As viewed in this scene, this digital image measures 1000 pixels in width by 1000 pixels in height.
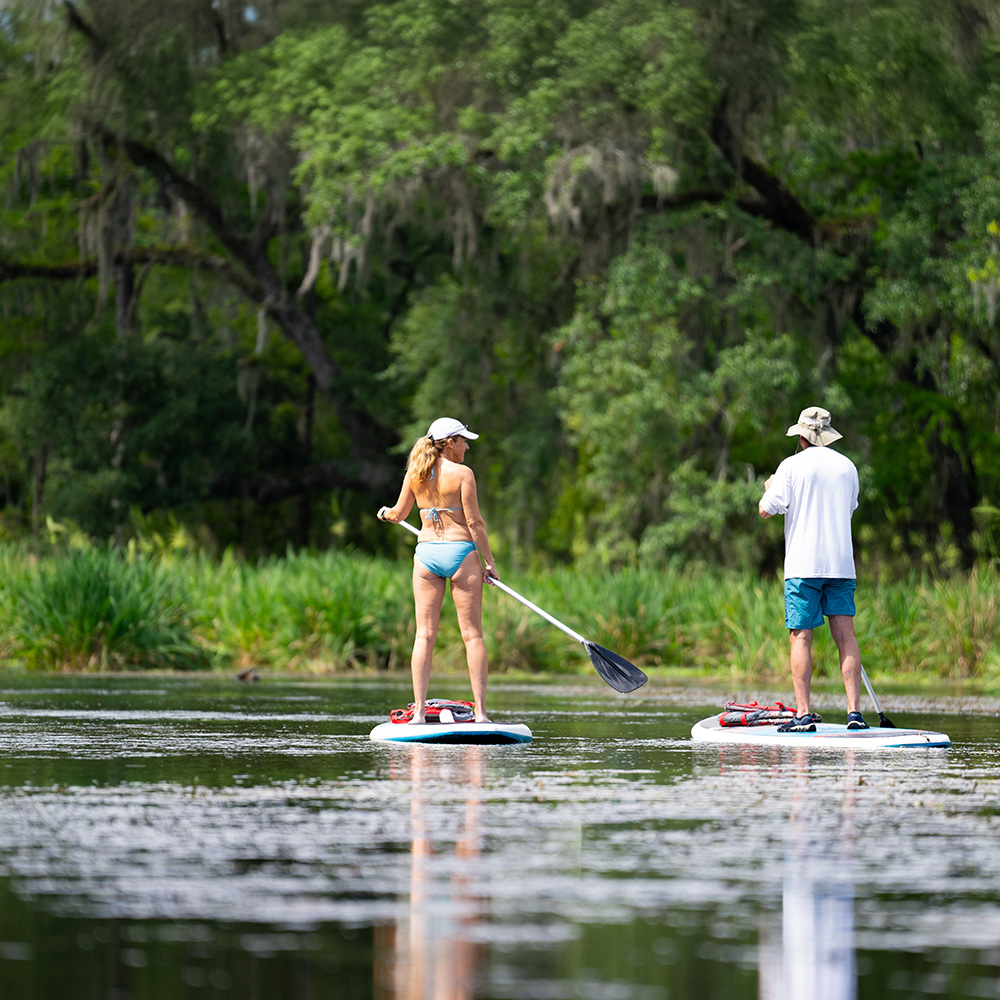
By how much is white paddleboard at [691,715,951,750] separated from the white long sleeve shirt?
40.6 inches

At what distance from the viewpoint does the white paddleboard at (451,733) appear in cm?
1203

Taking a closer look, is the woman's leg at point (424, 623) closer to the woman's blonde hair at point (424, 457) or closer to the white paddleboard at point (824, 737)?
the woman's blonde hair at point (424, 457)

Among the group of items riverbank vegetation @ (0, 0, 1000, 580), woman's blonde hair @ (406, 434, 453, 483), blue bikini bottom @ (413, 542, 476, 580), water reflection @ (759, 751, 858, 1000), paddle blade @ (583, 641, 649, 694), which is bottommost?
water reflection @ (759, 751, 858, 1000)

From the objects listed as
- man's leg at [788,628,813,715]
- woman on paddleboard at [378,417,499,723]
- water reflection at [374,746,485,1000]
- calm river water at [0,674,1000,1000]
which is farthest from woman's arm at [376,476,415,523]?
water reflection at [374,746,485,1000]

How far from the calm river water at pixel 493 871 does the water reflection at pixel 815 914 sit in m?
0.01

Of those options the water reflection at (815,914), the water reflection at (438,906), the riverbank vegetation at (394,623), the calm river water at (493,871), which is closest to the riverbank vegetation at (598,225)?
the riverbank vegetation at (394,623)

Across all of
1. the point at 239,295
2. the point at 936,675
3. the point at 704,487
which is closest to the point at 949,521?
the point at 704,487

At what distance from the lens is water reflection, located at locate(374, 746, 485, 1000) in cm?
484

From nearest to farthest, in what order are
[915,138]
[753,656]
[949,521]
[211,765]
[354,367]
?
[211,765] → [753,656] → [915,138] → [949,521] → [354,367]

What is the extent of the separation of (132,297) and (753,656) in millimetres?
24197

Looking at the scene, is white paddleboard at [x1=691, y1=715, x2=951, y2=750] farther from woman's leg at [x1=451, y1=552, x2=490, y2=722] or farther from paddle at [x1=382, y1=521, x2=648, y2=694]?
woman's leg at [x1=451, y1=552, x2=490, y2=722]

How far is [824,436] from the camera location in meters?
12.4

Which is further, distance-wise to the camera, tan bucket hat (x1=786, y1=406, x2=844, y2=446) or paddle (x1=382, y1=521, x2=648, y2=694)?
paddle (x1=382, y1=521, x2=648, y2=694)

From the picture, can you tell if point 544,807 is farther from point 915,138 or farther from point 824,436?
point 915,138
